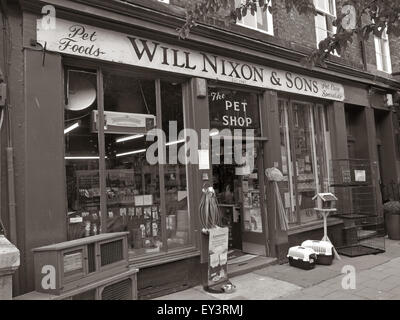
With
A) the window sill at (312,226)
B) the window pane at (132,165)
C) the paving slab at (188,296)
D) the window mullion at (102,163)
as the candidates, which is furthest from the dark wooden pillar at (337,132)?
the window mullion at (102,163)

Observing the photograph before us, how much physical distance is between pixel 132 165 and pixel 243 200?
3.27 metres

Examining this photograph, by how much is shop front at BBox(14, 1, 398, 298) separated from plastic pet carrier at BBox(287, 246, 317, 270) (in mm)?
383

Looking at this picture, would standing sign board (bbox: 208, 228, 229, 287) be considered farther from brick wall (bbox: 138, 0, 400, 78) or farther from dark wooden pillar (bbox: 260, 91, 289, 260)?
brick wall (bbox: 138, 0, 400, 78)

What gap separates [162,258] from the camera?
19.3 ft

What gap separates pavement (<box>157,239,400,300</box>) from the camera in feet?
18.3

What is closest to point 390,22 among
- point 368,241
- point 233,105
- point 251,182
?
point 233,105

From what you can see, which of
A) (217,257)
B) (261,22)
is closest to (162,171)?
(217,257)

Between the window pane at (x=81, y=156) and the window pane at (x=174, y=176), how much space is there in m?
1.26

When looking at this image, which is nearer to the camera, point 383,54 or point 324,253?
point 324,253

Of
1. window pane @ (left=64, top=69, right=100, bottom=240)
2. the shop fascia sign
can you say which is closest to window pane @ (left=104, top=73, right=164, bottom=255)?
window pane @ (left=64, top=69, right=100, bottom=240)

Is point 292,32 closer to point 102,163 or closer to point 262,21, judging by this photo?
point 262,21

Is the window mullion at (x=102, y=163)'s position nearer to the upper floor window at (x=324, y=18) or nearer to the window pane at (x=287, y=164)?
the window pane at (x=287, y=164)

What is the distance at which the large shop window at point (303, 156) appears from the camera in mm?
8328

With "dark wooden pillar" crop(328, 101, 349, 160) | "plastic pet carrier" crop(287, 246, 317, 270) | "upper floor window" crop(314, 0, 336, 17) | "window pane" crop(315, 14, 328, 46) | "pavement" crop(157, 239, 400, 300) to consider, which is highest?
"upper floor window" crop(314, 0, 336, 17)
